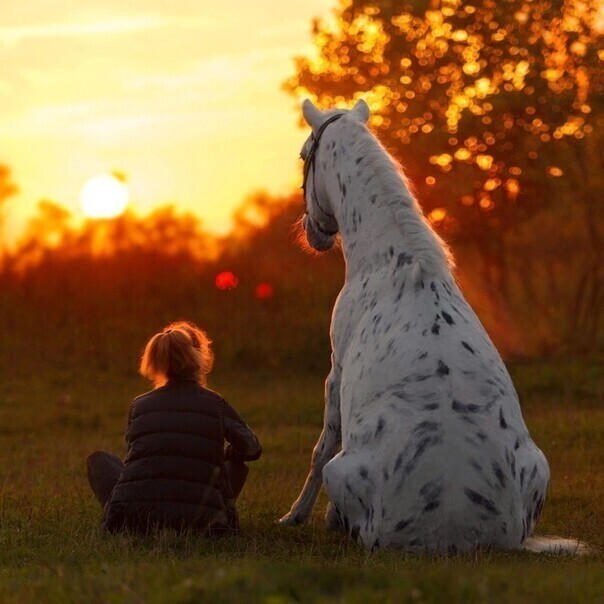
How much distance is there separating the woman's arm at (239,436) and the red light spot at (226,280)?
1726 centimetres

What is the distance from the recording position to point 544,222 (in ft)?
96.2

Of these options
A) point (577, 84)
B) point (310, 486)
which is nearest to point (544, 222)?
point (577, 84)

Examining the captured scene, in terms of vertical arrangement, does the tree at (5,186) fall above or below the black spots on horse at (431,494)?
above

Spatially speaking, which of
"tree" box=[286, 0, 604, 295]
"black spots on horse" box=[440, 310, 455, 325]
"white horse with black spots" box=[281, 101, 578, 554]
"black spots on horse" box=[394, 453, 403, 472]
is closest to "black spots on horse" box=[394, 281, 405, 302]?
"white horse with black spots" box=[281, 101, 578, 554]

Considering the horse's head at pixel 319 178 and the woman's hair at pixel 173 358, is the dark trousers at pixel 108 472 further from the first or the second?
the horse's head at pixel 319 178

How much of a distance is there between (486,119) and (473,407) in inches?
697

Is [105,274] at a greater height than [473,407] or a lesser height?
greater

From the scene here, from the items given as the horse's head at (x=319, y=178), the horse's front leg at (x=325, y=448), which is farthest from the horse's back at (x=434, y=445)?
the horse's head at (x=319, y=178)

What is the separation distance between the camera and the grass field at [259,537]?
469 cm

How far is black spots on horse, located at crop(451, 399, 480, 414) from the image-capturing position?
6426 mm

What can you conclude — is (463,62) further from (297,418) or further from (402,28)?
(297,418)

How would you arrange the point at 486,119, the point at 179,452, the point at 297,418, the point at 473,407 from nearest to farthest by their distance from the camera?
the point at 473,407 → the point at 179,452 → the point at 297,418 → the point at 486,119

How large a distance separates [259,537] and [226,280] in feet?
58.4

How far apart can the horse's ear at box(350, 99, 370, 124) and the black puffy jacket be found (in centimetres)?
252
